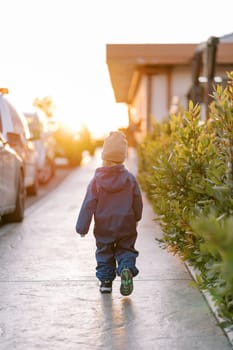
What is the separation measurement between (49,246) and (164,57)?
1537cm

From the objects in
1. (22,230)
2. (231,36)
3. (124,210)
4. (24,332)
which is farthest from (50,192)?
(24,332)

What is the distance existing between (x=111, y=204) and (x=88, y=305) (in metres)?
0.91

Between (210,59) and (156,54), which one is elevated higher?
(210,59)

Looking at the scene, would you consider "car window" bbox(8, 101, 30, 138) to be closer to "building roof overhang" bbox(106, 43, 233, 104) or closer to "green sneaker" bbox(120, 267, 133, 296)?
"green sneaker" bbox(120, 267, 133, 296)

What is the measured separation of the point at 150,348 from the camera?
459cm

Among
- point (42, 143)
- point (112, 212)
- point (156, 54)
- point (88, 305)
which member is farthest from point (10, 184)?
point (156, 54)

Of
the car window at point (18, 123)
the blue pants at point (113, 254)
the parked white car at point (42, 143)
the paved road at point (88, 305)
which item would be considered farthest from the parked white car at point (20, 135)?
the blue pants at point (113, 254)

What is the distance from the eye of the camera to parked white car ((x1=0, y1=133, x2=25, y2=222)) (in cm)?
1023

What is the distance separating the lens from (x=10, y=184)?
35.5ft

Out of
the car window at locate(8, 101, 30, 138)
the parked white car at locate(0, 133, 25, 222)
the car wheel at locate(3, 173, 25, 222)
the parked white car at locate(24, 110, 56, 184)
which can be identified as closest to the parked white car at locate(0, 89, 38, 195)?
the car window at locate(8, 101, 30, 138)

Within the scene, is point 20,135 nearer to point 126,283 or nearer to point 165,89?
point 126,283

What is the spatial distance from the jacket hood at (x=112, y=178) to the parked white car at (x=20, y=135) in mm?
5586

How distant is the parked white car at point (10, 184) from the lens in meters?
10.2

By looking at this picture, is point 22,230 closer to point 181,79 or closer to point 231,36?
point 231,36
